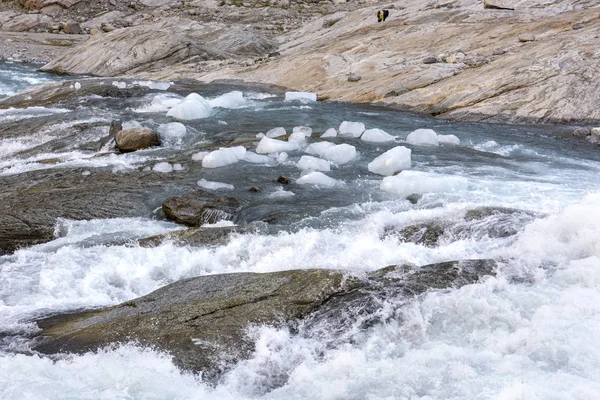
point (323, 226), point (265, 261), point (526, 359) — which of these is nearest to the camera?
point (526, 359)

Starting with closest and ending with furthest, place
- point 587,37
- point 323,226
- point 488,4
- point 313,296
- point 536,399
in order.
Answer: point 536,399
point 313,296
point 323,226
point 587,37
point 488,4

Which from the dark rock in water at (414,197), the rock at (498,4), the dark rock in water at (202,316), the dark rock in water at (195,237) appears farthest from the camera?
the rock at (498,4)

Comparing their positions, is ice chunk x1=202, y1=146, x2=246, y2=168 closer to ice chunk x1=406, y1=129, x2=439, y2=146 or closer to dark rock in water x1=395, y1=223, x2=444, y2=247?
ice chunk x1=406, y1=129, x2=439, y2=146

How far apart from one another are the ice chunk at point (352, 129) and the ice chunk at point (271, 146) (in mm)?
2012

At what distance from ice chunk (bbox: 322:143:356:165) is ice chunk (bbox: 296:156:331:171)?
0.53 m

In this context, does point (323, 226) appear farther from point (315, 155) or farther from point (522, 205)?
point (315, 155)

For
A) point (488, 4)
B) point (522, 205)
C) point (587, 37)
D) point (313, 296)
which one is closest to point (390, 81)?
point (587, 37)

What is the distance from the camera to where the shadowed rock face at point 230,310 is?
6.35 metres

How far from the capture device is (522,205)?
10289mm

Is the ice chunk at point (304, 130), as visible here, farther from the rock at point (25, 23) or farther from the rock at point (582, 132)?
the rock at point (25, 23)

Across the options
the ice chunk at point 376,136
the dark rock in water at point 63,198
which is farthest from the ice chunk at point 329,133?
the dark rock in water at point 63,198

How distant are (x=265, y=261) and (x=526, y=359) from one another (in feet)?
12.0

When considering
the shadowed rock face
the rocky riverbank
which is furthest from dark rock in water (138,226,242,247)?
the rocky riverbank

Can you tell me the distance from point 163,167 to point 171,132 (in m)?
2.70
